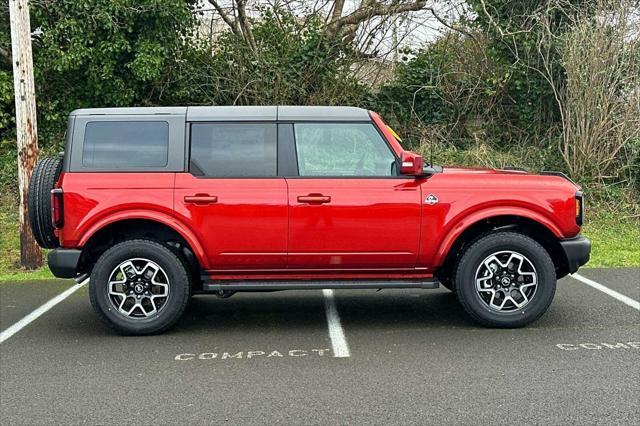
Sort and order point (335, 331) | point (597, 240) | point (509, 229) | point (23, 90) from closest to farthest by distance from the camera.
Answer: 1. point (335, 331)
2. point (509, 229)
3. point (23, 90)
4. point (597, 240)

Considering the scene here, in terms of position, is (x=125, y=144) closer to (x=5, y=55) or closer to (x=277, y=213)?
(x=277, y=213)

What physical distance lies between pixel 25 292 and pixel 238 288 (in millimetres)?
3218

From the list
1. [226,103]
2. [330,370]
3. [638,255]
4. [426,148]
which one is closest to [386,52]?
[426,148]

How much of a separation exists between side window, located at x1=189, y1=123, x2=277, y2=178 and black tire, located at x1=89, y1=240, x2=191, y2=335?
735 mm

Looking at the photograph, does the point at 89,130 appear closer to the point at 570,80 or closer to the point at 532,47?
the point at 570,80

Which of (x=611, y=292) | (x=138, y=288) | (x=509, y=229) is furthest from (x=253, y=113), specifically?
(x=611, y=292)

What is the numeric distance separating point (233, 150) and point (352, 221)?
3.78ft

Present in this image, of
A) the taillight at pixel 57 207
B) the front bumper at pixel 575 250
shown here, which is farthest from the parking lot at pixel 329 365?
the taillight at pixel 57 207

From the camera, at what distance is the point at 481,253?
5.76m

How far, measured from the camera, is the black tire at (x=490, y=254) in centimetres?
576

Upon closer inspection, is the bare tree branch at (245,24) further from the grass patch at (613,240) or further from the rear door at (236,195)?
the rear door at (236,195)

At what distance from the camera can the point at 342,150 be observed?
593 cm

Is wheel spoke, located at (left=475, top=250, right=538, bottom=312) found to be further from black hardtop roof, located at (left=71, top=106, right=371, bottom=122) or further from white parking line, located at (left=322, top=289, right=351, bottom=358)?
black hardtop roof, located at (left=71, top=106, right=371, bottom=122)

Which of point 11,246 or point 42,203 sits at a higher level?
point 42,203
